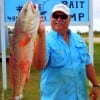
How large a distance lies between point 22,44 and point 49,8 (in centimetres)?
883

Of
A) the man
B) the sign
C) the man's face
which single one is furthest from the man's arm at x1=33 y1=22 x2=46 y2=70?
the sign

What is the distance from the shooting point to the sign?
39.4 feet

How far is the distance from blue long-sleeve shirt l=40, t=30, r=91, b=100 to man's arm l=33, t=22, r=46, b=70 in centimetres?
27

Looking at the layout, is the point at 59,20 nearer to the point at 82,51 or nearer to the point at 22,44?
the point at 82,51

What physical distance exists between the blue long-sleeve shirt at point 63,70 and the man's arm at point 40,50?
0.27 metres

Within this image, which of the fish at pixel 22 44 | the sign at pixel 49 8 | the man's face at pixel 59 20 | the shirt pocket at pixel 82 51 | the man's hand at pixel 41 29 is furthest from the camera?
the sign at pixel 49 8

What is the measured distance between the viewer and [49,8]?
12008 millimetres

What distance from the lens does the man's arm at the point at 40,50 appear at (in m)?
3.54

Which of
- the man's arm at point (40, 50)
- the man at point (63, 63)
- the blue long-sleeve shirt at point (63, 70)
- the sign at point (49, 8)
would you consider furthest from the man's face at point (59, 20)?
the sign at point (49, 8)

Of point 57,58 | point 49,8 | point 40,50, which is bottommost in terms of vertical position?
point 57,58

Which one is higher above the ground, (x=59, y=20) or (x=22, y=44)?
(x=59, y=20)

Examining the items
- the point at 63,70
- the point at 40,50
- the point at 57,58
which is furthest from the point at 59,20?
the point at 40,50

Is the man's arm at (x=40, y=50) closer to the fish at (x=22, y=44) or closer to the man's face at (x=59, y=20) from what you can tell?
the fish at (x=22, y=44)

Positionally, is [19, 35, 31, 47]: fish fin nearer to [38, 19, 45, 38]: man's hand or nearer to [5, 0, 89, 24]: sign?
[38, 19, 45, 38]: man's hand
